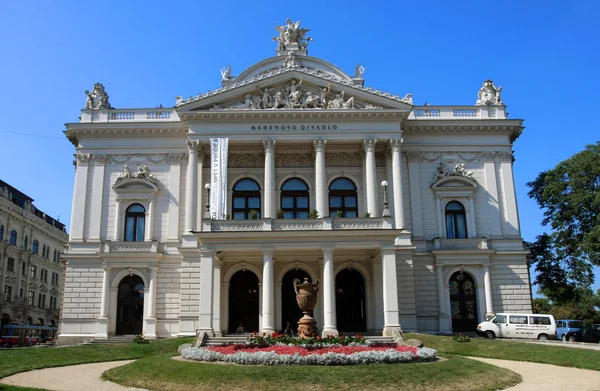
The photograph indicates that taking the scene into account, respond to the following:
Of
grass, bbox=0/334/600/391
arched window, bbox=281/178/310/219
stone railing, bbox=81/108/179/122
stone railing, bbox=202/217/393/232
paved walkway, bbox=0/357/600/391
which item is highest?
stone railing, bbox=81/108/179/122

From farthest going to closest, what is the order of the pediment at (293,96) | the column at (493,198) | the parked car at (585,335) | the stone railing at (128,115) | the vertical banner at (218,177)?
the stone railing at (128,115), the column at (493,198), the pediment at (293,96), the vertical banner at (218,177), the parked car at (585,335)

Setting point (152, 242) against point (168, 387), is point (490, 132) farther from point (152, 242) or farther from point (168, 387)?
point (168, 387)

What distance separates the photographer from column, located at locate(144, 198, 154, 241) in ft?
131

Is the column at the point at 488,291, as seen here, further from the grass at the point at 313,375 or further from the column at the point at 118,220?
the column at the point at 118,220

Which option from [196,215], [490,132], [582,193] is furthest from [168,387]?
[582,193]

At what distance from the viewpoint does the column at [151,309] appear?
37906mm

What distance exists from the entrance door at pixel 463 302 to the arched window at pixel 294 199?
11640mm

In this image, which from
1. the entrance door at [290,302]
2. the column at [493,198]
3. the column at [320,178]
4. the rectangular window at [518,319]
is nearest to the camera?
the rectangular window at [518,319]

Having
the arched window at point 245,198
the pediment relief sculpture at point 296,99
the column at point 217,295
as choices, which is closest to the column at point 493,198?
the pediment relief sculpture at point 296,99

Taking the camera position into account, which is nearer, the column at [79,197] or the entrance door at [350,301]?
the entrance door at [350,301]

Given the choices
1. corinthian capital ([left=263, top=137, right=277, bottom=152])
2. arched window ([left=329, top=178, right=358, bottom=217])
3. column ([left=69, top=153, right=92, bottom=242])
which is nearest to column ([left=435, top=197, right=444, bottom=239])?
arched window ([left=329, top=178, right=358, bottom=217])

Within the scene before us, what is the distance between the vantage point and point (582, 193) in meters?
42.8

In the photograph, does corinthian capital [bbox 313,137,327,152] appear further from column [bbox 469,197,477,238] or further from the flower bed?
the flower bed

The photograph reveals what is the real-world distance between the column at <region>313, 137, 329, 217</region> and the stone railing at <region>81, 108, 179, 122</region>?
36.4ft
